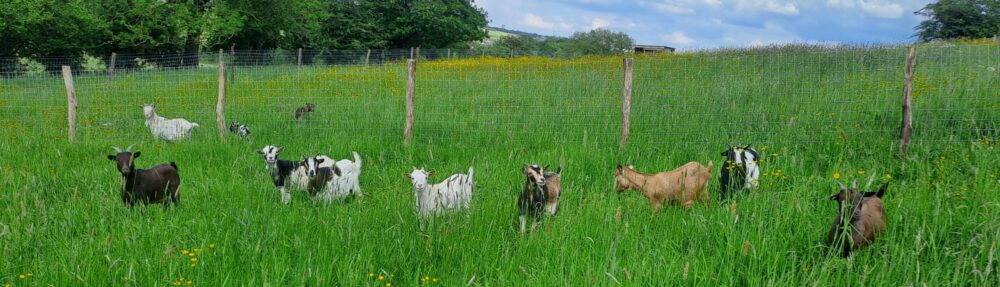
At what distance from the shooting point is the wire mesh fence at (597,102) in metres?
8.59

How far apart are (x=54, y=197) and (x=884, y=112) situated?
10.7 metres

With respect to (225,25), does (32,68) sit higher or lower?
lower

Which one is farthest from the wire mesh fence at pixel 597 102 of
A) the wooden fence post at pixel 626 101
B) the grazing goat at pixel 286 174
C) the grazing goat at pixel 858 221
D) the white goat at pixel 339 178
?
the grazing goat at pixel 858 221

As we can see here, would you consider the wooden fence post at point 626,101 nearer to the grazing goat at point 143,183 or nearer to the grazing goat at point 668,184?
the grazing goat at point 668,184


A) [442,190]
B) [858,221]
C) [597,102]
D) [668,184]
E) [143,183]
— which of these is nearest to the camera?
[858,221]

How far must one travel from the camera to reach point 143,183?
580 centimetres

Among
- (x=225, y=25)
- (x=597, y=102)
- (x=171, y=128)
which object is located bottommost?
(x=171, y=128)

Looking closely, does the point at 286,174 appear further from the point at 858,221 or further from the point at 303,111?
the point at 303,111

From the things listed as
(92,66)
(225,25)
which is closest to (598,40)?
(225,25)

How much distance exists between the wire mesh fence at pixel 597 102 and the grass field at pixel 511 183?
0.07m

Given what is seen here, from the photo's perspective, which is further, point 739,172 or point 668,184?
point 739,172

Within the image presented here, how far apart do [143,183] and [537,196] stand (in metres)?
3.85

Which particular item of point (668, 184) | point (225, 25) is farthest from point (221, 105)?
point (225, 25)

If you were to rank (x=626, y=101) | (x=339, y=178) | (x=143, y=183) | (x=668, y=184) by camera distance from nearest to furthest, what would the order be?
(x=668, y=184) → (x=143, y=183) → (x=339, y=178) → (x=626, y=101)
